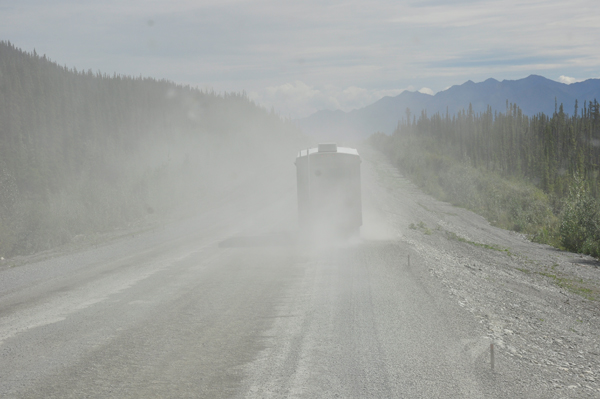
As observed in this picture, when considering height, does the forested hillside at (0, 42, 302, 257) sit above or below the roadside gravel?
above

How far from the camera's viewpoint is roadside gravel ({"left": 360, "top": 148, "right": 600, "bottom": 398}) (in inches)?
200

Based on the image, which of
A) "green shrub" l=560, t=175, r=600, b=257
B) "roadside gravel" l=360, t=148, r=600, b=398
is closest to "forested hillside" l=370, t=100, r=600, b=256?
"green shrub" l=560, t=175, r=600, b=257

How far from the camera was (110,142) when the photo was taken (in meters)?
78.4

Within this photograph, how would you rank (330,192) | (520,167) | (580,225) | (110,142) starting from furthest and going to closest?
1. (110,142)
2. (520,167)
3. (580,225)
4. (330,192)

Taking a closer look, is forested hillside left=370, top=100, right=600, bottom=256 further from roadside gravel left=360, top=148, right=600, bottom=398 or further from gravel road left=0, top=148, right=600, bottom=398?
gravel road left=0, top=148, right=600, bottom=398

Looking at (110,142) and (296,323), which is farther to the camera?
(110,142)

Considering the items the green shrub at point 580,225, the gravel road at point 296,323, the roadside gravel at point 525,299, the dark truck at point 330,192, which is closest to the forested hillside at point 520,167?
the green shrub at point 580,225

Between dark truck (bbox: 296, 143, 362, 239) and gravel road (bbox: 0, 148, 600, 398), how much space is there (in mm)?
1307

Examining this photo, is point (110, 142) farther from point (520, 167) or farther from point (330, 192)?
point (330, 192)

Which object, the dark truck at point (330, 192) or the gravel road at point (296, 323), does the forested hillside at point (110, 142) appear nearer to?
the dark truck at point (330, 192)

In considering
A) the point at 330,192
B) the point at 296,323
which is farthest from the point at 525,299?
the point at 330,192

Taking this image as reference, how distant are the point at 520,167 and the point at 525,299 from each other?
68303 mm

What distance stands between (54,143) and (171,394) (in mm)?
83927

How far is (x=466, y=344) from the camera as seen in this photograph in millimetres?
5883
